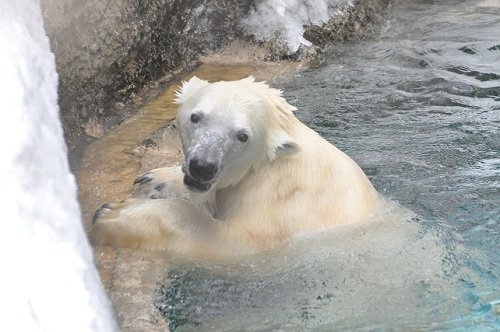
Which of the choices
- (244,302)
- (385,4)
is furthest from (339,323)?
(385,4)

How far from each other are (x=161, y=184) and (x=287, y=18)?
4.40 m

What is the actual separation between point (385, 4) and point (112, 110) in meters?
5.11

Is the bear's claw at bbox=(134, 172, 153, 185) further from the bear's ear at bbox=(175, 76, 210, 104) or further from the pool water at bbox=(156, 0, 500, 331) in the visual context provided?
the pool water at bbox=(156, 0, 500, 331)

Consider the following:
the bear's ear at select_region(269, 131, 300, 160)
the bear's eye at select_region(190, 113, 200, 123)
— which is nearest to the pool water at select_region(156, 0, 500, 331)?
the bear's ear at select_region(269, 131, 300, 160)

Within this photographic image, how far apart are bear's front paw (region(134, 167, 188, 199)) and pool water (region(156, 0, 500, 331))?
26.1 inches

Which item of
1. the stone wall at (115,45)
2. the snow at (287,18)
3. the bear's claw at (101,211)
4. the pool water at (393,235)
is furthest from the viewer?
the snow at (287,18)

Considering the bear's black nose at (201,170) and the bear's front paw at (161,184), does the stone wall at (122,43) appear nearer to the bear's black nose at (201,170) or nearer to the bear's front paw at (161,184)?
the bear's front paw at (161,184)

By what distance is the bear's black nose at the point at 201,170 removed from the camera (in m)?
3.52

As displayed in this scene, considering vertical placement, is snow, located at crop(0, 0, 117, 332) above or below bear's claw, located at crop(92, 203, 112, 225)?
above

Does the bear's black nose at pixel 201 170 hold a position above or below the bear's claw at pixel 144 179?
above

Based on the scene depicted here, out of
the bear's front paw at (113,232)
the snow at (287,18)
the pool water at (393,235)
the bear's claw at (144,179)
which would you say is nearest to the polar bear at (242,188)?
the bear's front paw at (113,232)

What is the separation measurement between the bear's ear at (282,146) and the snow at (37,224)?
128cm

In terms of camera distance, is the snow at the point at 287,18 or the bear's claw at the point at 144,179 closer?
the bear's claw at the point at 144,179

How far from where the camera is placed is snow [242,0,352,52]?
8.08 meters
